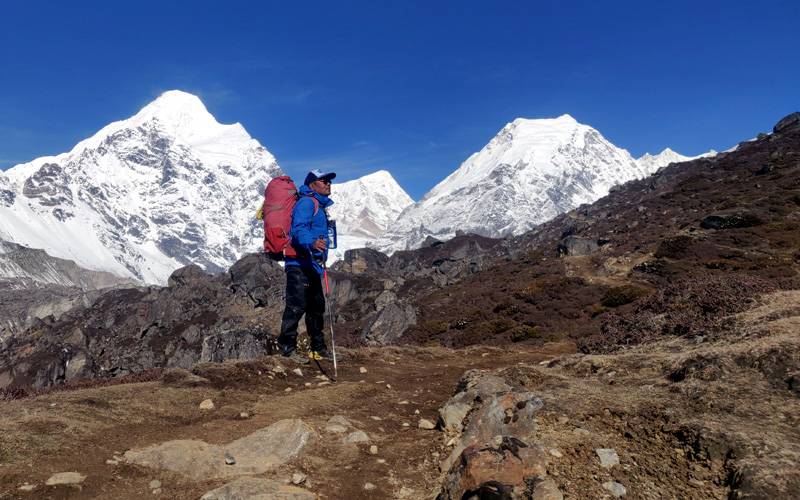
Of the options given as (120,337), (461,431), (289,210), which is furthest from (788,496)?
(120,337)

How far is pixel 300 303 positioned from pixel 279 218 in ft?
5.33

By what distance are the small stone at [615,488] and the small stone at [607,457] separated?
0.26m

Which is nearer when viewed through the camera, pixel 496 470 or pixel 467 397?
pixel 496 470

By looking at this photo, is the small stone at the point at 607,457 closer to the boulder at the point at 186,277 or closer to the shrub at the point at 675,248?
the shrub at the point at 675,248

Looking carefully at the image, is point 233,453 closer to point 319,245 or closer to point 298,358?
point 319,245

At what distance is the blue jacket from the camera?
7.98 meters

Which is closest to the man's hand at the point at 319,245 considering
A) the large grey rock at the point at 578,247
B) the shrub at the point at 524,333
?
the shrub at the point at 524,333

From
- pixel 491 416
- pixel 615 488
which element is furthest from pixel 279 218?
pixel 615 488

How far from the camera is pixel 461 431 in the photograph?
17.1 ft

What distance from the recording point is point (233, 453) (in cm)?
448

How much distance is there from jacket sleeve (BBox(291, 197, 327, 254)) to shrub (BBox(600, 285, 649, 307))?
15.2 metres

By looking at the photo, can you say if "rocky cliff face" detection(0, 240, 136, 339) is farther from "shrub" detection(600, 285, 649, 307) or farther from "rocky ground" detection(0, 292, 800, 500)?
"rocky ground" detection(0, 292, 800, 500)

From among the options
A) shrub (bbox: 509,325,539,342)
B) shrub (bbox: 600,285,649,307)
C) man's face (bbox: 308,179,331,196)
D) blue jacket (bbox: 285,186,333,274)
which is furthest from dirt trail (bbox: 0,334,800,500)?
shrub (bbox: 600,285,649,307)

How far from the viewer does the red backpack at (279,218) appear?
8.07m
